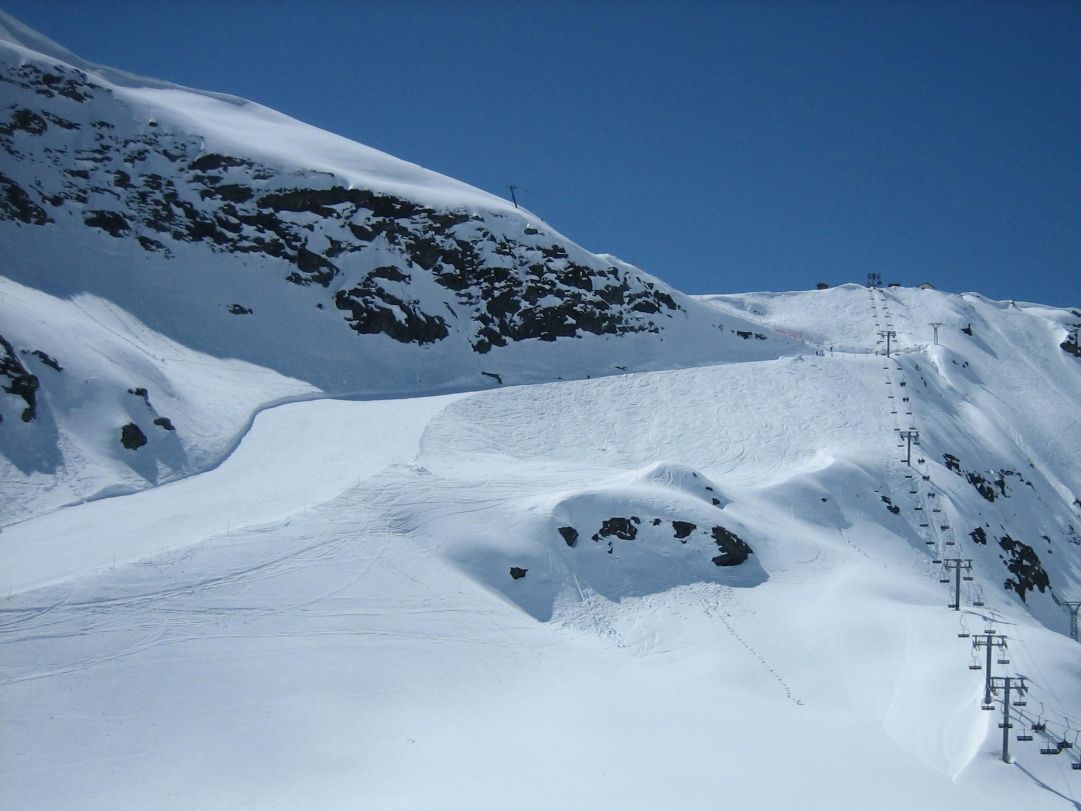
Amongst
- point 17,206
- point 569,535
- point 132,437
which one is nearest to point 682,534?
point 569,535

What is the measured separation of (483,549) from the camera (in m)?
27.0

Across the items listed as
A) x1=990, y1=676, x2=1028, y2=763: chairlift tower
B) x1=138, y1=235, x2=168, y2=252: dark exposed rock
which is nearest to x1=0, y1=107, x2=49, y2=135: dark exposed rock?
x1=138, y1=235, x2=168, y2=252: dark exposed rock

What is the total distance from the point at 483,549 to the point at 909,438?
24.2m

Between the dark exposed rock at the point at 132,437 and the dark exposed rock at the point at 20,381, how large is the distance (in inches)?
112

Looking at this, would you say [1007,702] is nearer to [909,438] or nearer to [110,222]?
[909,438]

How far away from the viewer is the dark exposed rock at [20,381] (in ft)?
93.1

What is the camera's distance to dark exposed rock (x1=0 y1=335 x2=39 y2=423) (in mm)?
28391

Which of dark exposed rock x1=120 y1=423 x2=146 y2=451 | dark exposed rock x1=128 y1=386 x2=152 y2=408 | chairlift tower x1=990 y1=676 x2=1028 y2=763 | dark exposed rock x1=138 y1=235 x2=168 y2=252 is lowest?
chairlift tower x1=990 y1=676 x2=1028 y2=763

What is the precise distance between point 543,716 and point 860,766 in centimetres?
741

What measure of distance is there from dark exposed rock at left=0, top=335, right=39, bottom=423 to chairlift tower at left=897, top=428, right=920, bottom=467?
37.2 metres

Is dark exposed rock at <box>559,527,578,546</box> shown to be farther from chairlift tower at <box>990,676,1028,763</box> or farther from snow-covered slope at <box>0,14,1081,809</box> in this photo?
chairlift tower at <box>990,676,1028,763</box>

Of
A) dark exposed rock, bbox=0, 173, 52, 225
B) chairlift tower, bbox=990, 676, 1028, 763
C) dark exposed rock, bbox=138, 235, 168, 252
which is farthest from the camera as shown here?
dark exposed rock, bbox=138, 235, 168, 252

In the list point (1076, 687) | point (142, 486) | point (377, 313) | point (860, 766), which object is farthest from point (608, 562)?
point (377, 313)

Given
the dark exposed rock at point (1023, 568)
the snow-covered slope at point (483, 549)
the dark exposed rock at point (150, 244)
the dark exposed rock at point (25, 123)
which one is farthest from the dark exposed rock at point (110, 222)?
the dark exposed rock at point (1023, 568)
